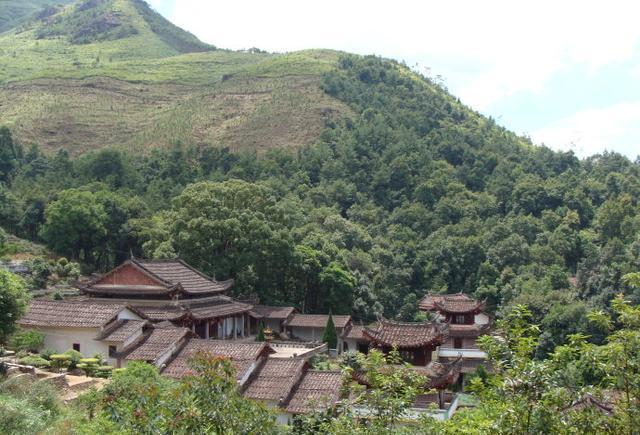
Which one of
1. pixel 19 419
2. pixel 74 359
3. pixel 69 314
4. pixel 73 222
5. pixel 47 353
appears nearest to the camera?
pixel 19 419

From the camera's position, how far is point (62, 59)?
5674 inches

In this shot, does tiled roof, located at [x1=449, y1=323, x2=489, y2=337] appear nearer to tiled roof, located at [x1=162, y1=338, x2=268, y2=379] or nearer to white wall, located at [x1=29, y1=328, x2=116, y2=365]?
tiled roof, located at [x1=162, y1=338, x2=268, y2=379]

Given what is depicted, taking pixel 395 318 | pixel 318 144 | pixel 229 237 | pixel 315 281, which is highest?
pixel 318 144

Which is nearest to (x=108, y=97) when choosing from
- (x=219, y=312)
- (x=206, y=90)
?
(x=206, y=90)

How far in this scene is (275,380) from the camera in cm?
2600

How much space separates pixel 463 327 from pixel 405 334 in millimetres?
20874

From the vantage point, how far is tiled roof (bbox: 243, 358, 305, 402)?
25.1m

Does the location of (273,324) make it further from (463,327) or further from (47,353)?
(47,353)

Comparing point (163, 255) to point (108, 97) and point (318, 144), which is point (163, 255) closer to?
point (318, 144)

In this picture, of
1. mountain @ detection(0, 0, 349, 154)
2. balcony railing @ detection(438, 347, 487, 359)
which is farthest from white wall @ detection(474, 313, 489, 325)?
mountain @ detection(0, 0, 349, 154)

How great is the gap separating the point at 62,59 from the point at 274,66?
43.3m

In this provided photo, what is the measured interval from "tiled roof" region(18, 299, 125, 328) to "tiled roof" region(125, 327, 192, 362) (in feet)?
7.30

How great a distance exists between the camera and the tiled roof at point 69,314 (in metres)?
31.7

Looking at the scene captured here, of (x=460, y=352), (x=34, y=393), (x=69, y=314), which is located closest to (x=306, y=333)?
(x=460, y=352)
